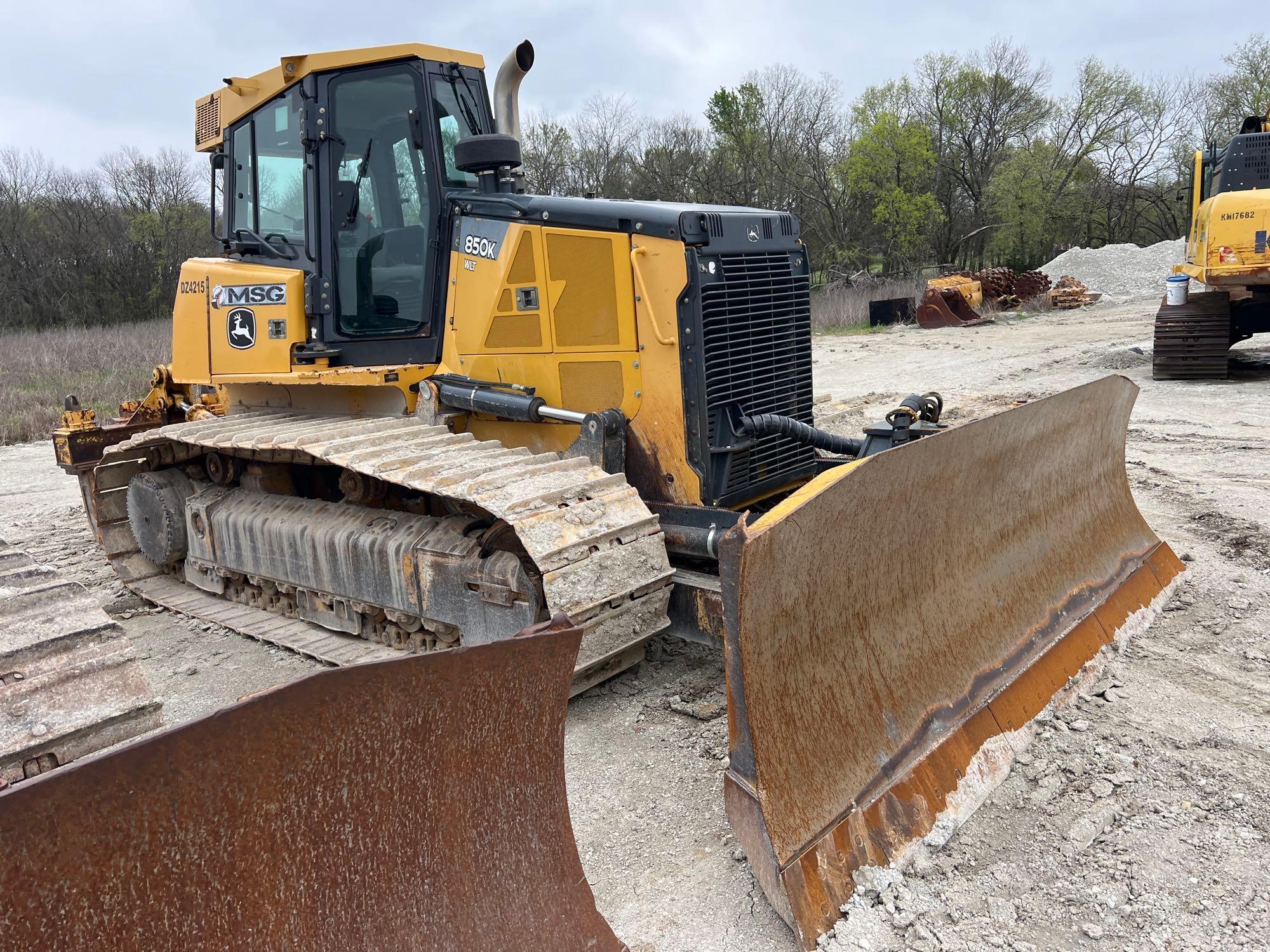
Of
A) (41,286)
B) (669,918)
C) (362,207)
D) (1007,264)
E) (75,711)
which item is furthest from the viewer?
(1007,264)

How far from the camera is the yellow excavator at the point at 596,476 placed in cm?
273

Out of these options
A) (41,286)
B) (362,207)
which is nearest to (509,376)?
(362,207)

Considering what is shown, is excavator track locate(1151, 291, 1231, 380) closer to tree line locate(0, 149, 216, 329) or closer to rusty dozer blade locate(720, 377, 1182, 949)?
rusty dozer blade locate(720, 377, 1182, 949)

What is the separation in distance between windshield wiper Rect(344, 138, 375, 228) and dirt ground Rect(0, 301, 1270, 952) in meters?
2.19

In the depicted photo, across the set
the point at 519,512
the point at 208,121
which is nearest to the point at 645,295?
the point at 519,512

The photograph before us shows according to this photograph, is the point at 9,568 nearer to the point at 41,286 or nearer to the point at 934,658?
the point at 934,658

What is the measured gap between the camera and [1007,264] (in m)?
35.2

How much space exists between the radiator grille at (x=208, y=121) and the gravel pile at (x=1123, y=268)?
24698 millimetres

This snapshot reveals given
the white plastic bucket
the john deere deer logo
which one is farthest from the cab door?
the white plastic bucket

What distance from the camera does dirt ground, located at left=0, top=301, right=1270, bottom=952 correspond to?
239cm

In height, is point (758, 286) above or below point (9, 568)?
above

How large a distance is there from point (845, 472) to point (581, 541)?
1.03m

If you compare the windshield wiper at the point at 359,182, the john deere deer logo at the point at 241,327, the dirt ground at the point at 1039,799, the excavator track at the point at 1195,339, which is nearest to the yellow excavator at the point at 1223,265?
the excavator track at the point at 1195,339

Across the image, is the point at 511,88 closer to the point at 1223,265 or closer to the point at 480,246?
the point at 480,246
